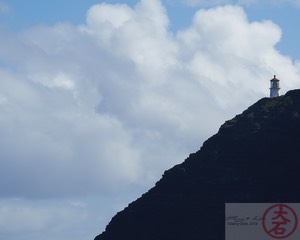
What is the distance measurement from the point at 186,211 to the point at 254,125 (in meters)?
16.6

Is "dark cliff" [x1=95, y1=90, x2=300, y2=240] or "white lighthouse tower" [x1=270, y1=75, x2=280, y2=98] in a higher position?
"white lighthouse tower" [x1=270, y1=75, x2=280, y2=98]

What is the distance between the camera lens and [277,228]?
54.5 meters

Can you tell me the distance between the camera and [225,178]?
166 metres

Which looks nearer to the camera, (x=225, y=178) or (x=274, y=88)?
(x=225, y=178)

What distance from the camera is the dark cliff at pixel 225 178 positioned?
538 ft

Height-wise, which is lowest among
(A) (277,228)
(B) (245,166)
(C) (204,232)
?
(A) (277,228)

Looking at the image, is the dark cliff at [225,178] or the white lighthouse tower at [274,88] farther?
the white lighthouse tower at [274,88]

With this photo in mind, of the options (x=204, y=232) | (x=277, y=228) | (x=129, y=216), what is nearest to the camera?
(x=277, y=228)

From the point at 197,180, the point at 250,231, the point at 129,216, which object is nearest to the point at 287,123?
the point at 197,180

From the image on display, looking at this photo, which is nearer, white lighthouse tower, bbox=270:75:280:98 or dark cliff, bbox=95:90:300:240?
dark cliff, bbox=95:90:300:240

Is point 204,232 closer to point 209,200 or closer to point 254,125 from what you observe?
point 209,200

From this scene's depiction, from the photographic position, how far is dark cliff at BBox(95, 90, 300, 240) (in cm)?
16388

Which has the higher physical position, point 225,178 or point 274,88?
point 274,88

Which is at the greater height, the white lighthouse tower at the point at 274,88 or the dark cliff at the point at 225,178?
the white lighthouse tower at the point at 274,88
